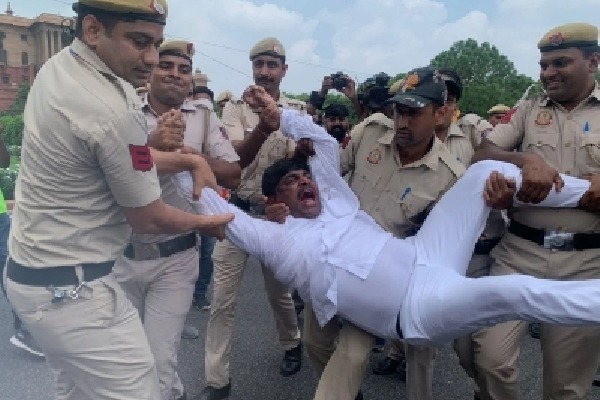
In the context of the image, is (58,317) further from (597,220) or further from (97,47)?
(597,220)

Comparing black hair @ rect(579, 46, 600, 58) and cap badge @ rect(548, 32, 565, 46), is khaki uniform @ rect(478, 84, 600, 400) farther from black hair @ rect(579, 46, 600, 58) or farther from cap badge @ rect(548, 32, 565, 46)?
cap badge @ rect(548, 32, 565, 46)

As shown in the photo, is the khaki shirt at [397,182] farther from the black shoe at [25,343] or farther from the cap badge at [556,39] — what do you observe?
the black shoe at [25,343]

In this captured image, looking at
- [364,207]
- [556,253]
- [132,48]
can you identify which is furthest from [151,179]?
[556,253]

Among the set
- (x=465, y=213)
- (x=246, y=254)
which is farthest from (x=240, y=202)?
(x=465, y=213)

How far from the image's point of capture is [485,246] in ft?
10.1

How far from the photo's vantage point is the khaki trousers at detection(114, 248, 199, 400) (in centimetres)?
278

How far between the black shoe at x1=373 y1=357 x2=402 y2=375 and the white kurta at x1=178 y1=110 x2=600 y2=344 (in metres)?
1.43

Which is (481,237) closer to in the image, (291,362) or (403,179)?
(403,179)

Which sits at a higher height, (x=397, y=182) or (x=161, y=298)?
(x=397, y=182)

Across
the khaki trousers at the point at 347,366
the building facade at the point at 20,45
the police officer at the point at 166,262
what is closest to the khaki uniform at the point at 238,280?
the police officer at the point at 166,262

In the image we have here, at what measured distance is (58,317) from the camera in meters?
1.88


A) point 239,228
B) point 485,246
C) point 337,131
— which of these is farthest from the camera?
point 337,131

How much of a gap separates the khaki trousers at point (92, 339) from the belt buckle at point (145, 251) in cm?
81

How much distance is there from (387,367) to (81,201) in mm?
2531
